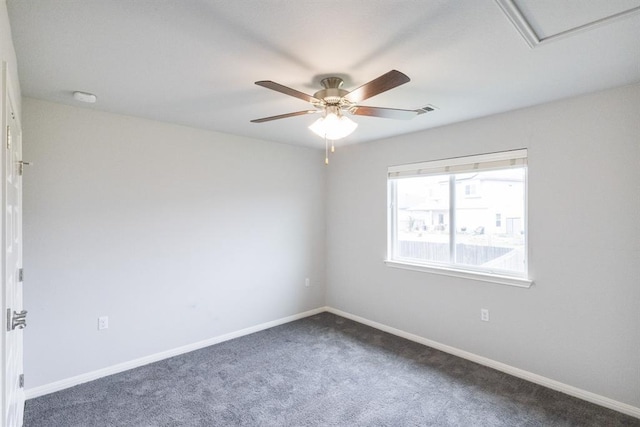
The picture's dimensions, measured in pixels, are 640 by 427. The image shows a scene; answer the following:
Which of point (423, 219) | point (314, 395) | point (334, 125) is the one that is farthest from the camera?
point (423, 219)

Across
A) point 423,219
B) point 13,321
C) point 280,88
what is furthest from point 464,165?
point 13,321

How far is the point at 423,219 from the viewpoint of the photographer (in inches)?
155

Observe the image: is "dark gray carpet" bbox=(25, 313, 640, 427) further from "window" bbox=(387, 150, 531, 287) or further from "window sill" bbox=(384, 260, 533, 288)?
"window" bbox=(387, 150, 531, 287)

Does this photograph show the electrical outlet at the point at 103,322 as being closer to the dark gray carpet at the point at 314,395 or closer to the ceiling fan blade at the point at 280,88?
the dark gray carpet at the point at 314,395

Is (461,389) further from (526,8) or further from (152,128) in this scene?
Answer: (152,128)

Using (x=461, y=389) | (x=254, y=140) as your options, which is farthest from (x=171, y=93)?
(x=461, y=389)

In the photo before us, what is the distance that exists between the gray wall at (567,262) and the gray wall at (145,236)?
1880 millimetres

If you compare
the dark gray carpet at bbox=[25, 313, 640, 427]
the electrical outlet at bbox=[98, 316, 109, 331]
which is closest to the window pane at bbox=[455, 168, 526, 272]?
the dark gray carpet at bbox=[25, 313, 640, 427]

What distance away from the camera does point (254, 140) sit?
4.14 metres

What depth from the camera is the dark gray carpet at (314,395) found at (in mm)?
2412

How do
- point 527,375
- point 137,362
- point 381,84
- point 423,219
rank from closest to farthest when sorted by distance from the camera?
point 381,84 → point 527,375 → point 137,362 → point 423,219

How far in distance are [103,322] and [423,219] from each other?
136 inches

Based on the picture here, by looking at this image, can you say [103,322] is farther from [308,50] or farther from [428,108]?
[428,108]

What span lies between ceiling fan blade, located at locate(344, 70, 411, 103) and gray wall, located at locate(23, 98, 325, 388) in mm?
2255
